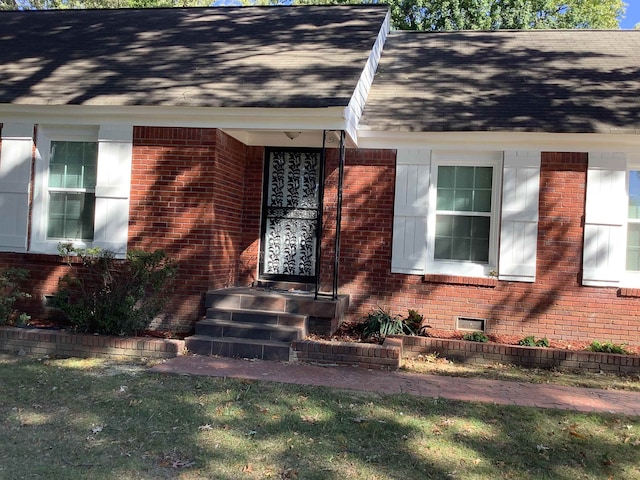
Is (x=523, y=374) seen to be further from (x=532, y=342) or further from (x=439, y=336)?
(x=439, y=336)

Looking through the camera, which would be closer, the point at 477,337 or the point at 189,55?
the point at 477,337

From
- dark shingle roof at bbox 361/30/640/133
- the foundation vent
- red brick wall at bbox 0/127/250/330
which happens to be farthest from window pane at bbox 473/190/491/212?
red brick wall at bbox 0/127/250/330

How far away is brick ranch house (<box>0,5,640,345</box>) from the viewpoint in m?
7.60

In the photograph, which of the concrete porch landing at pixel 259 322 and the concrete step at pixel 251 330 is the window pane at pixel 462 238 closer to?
the concrete porch landing at pixel 259 322

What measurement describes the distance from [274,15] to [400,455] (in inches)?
369

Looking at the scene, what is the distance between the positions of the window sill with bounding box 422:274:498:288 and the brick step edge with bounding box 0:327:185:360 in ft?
11.9

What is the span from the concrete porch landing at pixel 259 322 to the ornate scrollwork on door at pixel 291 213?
953 mm

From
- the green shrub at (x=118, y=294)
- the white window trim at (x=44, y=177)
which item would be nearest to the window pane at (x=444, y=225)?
the green shrub at (x=118, y=294)

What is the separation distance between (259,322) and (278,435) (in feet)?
9.96

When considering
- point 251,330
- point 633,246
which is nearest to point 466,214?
point 633,246

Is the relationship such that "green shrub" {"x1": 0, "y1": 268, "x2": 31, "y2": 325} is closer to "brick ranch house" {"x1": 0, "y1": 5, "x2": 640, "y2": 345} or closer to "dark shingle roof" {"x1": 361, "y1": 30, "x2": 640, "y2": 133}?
"brick ranch house" {"x1": 0, "y1": 5, "x2": 640, "y2": 345}

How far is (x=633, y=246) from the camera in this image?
7914mm

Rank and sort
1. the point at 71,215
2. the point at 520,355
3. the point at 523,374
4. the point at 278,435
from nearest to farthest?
the point at 278,435
the point at 523,374
the point at 520,355
the point at 71,215

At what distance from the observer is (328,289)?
330 inches
